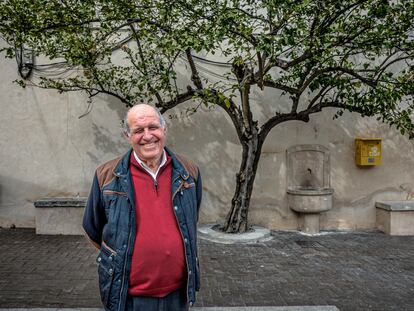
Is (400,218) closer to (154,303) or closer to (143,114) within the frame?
(154,303)

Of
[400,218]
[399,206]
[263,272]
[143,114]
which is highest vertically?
[143,114]

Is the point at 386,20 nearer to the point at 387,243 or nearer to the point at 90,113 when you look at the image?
the point at 387,243

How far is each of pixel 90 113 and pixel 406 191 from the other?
21.5ft

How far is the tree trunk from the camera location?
7.42 m

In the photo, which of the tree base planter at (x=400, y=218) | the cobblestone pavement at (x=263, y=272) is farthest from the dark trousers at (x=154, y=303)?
the tree base planter at (x=400, y=218)

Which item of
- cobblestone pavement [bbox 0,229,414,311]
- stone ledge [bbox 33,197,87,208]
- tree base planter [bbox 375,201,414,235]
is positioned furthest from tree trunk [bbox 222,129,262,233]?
tree base planter [bbox 375,201,414,235]

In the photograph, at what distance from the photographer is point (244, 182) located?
7461mm

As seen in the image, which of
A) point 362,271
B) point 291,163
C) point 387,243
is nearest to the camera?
point 362,271

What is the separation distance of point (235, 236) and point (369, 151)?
3.19 metres

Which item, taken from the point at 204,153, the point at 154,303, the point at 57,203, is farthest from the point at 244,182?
the point at 154,303

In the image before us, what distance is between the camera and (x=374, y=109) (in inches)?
265

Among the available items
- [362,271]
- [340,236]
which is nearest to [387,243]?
[340,236]

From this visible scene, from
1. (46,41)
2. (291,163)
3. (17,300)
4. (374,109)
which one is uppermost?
(46,41)

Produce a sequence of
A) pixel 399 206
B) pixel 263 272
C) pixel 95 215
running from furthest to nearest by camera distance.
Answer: pixel 399 206, pixel 263 272, pixel 95 215
